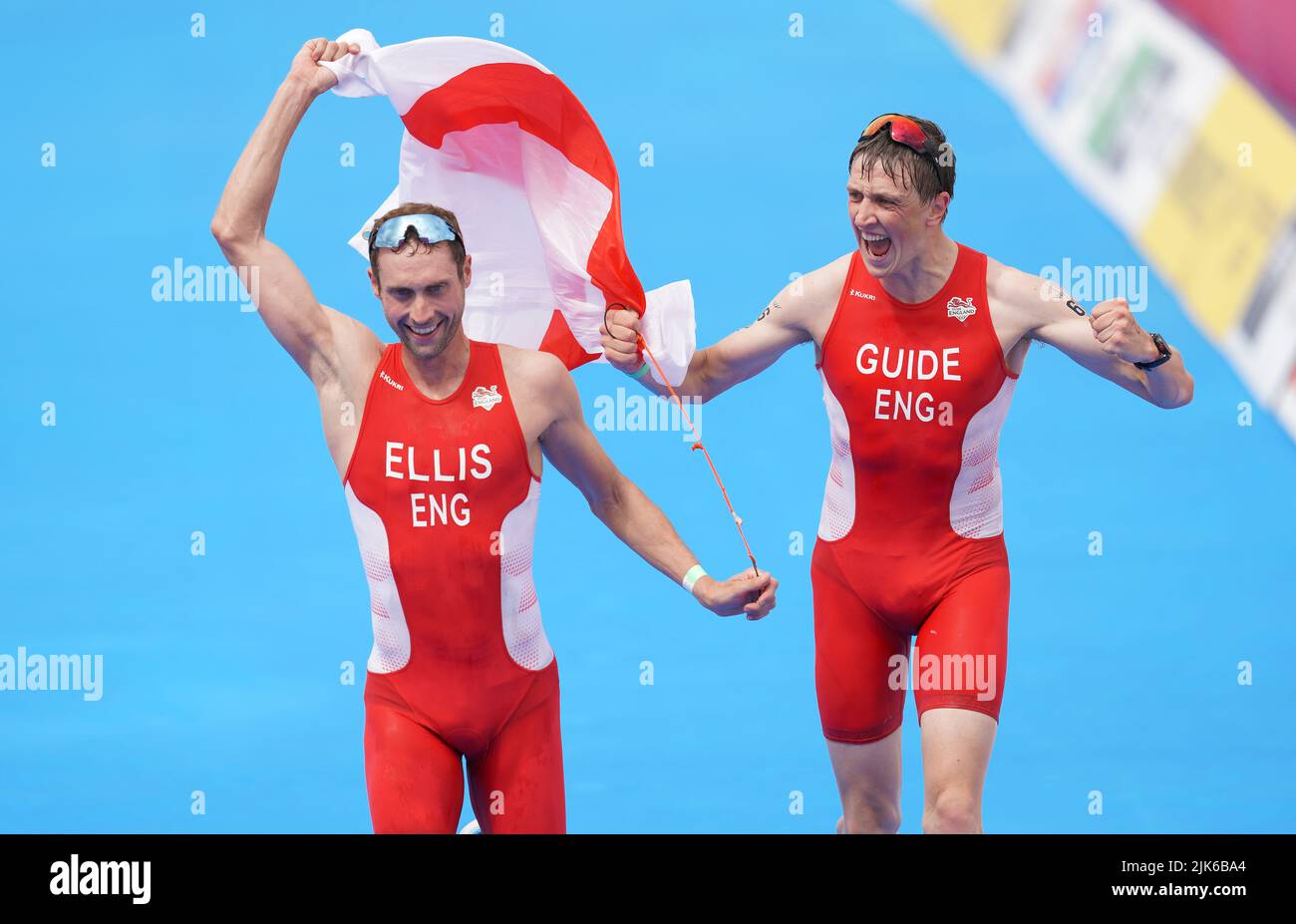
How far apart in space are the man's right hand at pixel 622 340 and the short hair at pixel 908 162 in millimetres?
902

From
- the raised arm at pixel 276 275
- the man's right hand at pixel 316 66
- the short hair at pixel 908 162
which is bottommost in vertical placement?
the raised arm at pixel 276 275

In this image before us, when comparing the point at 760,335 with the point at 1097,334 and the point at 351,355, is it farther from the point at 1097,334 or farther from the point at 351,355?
the point at 351,355

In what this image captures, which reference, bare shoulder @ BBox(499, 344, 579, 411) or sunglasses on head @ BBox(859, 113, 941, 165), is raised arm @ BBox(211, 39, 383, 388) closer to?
bare shoulder @ BBox(499, 344, 579, 411)

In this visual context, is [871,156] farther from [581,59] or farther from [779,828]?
[581,59]

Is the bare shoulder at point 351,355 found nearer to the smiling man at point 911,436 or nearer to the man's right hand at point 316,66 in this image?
the man's right hand at point 316,66

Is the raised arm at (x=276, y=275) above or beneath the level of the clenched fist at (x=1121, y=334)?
above

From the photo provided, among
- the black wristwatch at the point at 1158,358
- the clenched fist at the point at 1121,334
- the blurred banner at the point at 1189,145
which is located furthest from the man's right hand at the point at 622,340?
the blurred banner at the point at 1189,145

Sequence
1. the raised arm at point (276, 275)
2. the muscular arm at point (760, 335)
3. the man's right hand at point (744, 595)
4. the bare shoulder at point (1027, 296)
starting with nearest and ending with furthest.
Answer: the man's right hand at point (744, 595) < the raised arm at point (276, 275) < the bare shoulder at point (1027, 296) < the muscular arm at point (760, 335)

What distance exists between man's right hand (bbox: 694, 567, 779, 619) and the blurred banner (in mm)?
7802

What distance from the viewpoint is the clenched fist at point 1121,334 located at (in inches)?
247

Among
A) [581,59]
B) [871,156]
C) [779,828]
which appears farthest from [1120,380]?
[581,59]

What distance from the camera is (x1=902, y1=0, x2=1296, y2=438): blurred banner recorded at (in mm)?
12938

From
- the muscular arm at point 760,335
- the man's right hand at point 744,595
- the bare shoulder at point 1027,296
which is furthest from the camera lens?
the muscular arm at point 760,335

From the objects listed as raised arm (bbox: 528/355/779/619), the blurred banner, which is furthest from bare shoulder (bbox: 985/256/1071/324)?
the blurred banner
